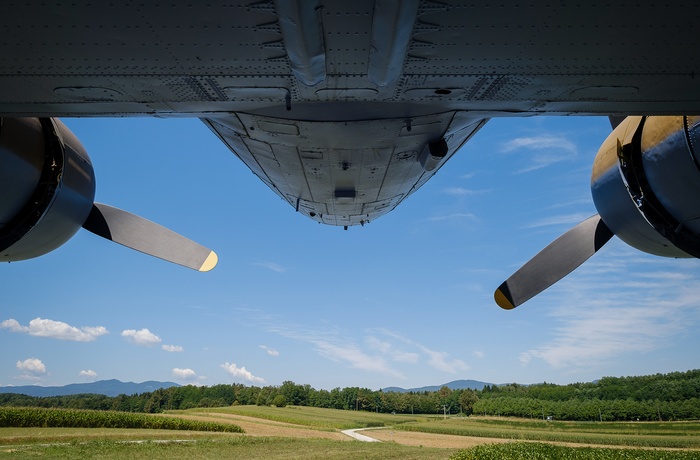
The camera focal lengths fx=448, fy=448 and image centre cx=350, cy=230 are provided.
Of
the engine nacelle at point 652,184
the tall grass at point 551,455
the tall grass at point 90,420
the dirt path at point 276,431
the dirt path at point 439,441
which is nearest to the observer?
the engine nacelle at point 652,184

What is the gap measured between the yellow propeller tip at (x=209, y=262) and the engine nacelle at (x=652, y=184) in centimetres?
761

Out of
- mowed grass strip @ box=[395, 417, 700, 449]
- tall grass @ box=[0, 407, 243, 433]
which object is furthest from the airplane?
mowed grass strip @ box=[395, 417, 700, 449]

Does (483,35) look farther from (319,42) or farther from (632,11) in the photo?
(319,42)

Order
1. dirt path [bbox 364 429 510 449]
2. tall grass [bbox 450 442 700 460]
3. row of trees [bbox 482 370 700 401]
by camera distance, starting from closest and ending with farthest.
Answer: tall grass [bbox 450 442 700 460] < dirt path [bbox 364 429 510 449] < row of trees [bbox 482 370 700 401]

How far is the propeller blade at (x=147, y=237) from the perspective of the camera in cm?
981

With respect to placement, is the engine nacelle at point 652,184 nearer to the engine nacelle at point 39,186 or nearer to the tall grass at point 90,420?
the engine nacelle at point 39,186

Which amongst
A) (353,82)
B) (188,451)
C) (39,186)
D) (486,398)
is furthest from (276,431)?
(486,398)

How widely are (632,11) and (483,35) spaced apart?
1010mm

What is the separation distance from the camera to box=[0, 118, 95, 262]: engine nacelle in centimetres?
631

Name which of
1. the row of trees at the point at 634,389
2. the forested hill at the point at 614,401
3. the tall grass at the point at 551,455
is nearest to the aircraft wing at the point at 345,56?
the tall grass at the point at 551,455

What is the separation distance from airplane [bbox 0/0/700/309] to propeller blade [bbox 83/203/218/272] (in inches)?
71.4

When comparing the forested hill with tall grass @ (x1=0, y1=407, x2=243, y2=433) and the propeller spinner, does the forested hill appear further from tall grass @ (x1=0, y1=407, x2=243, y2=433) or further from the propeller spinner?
the propeller spinner

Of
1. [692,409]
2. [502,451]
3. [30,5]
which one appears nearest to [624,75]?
[30,5]

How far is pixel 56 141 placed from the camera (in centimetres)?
701
